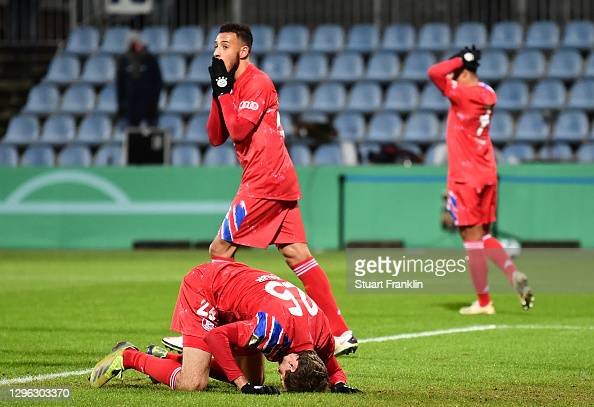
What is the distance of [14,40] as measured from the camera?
28281 mm

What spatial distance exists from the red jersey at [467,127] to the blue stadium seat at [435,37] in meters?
13.2

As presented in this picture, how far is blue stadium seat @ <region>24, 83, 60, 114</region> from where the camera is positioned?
25.3 m

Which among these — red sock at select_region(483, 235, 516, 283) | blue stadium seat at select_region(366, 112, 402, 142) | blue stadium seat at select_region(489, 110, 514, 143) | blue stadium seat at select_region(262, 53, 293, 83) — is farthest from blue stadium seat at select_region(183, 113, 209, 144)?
red sock at select_region(483, 235, 516, 283)

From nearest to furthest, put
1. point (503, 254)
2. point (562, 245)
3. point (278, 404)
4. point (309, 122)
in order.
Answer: point (278, 404)
point (503, 254)
point (562, 245)
point (309, 122)

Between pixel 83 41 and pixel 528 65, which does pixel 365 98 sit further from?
pixel 83 41

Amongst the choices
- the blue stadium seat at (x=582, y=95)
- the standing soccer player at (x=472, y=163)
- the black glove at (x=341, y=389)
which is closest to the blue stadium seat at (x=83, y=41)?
the blue stadium seat at (x=582, y=95)

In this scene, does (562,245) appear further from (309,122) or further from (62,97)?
(62,97)

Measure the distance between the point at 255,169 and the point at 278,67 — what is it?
16620mm

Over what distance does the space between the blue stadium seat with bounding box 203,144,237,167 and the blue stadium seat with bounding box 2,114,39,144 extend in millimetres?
3471

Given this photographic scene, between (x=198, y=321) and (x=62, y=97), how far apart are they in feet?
64.3

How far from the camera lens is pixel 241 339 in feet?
21.8

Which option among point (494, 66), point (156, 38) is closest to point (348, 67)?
point (494, 66)

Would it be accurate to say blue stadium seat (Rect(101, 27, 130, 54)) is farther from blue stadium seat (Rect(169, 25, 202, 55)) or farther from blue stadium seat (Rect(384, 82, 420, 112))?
blue stadium seat (Rect(384, 82, 420, 112))

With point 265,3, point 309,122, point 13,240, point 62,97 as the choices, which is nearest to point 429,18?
point 265,3
